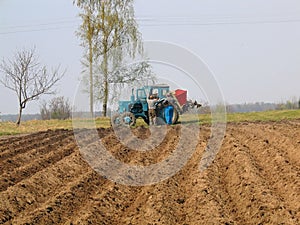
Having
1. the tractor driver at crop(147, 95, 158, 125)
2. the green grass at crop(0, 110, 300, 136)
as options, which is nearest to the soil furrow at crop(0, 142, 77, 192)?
the tractor driver at crop(147, 95, 158, 125)

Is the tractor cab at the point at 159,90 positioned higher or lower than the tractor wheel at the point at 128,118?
higher

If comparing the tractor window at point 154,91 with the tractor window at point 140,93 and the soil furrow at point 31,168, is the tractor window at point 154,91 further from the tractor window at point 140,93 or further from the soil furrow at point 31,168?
the soil furrow at point 31,168

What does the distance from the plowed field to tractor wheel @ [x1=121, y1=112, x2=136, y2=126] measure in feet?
26.2

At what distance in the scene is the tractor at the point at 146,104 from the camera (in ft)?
74.9

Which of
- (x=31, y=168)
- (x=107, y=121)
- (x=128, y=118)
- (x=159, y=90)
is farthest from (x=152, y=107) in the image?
(x=31, y=168)

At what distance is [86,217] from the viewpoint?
8.01 metres

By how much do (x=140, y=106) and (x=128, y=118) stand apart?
2.53ft

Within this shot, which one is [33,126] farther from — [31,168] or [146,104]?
[31,168]

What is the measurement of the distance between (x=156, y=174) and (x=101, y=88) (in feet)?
74.5

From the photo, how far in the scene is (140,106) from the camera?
23.9 metres

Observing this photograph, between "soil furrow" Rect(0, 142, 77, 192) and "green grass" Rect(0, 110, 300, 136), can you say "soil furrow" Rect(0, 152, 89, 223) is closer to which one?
"soil furrow" Rect(0, 142, 77, 192)

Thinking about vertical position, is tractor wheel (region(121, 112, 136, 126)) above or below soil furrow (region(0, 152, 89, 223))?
above

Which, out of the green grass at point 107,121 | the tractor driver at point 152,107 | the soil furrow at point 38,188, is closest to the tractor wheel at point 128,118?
the tractor driver at point 152,107

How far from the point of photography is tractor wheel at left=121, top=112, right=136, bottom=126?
77.0 ft
